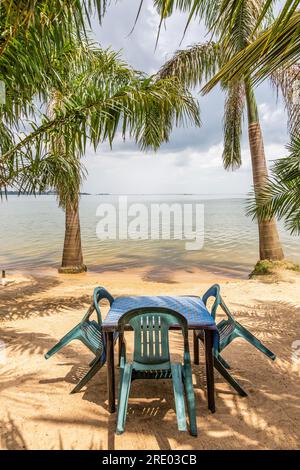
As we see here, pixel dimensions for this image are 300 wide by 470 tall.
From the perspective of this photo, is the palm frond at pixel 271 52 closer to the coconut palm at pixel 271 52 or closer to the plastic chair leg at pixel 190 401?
the coconut palm at pixel 271 52

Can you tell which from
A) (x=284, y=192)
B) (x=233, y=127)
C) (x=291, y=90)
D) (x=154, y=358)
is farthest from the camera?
(x=233, y=127)

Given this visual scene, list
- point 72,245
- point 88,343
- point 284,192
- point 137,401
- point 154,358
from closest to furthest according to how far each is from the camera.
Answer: point 154,358
point 137,401
point 88,343
point 284,192
point 72,245

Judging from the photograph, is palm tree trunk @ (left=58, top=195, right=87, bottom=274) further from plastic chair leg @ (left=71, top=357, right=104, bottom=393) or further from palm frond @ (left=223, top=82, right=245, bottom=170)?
plastic chair leg @ (left=71, top=357, right=104, bottom=393)

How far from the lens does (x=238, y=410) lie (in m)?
2.66

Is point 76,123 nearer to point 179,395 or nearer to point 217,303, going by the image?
point 217,303

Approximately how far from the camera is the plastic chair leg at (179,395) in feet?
7.39

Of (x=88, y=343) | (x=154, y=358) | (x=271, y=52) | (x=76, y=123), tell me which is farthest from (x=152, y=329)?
(x=76, y=123)

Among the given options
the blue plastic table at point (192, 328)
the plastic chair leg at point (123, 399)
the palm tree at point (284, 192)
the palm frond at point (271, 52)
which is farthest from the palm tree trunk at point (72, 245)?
the palm frond at point (271, 52)

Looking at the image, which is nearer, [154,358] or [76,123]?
[154,358]

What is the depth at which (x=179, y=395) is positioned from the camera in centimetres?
239

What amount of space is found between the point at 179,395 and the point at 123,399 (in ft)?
1.36
